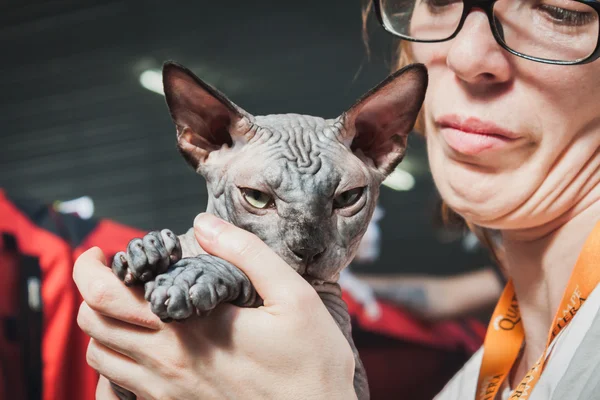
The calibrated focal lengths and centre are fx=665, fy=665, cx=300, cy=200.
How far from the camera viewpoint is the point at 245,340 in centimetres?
79

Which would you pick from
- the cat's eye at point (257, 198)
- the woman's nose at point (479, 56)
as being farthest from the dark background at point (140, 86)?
the cat's eye at point (257, 198)

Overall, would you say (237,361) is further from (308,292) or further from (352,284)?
(352,284)

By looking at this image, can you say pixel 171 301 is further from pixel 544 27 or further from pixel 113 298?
pixel 544 27

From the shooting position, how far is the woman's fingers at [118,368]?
849mm

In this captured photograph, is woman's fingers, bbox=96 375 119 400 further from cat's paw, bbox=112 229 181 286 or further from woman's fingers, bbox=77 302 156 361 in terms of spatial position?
cat's paw, bbox=112 229 181 286

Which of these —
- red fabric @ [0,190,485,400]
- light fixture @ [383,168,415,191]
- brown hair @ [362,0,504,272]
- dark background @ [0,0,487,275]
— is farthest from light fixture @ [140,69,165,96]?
light fixture @ [383,168,415,191]

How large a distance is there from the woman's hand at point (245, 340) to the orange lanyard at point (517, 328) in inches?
13.3

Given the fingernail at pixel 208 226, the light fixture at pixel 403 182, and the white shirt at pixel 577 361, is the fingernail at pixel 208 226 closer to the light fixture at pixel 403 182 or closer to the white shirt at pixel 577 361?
the white shirt at pixel 577 361

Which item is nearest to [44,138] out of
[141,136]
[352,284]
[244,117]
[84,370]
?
[141,136]

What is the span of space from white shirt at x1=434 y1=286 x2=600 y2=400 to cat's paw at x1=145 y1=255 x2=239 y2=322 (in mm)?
416

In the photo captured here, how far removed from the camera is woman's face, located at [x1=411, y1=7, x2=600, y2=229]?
0.98 m

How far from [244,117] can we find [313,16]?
1048 mm

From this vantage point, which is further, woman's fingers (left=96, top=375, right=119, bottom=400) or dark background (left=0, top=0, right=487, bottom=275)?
dark background (left=0, top=0, right=487, bottom=275)

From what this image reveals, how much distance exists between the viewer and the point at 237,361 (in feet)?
2.65
